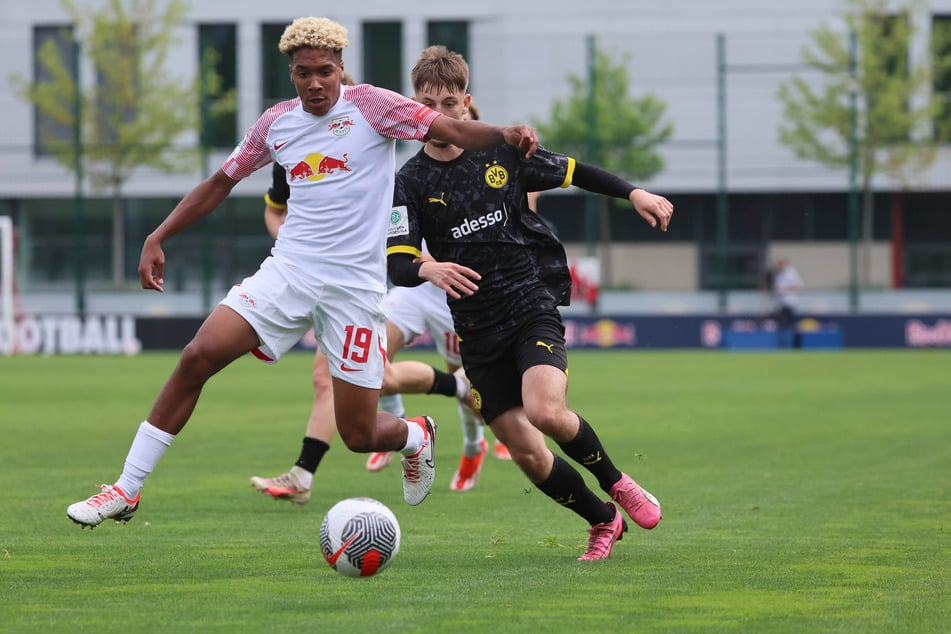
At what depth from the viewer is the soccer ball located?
20.1 feet

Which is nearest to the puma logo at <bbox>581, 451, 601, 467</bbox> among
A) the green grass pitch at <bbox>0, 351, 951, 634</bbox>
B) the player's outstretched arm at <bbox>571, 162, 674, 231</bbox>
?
the green grass pitch at <bbox>0, 351, 951, 634</bbox>

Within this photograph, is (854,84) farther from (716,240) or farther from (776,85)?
(716,240)

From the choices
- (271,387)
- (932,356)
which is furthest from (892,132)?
(271,387)

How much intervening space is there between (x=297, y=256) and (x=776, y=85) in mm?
27863

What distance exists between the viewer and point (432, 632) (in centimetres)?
516

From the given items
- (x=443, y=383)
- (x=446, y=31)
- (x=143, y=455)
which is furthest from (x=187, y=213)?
(x=446, y=31)

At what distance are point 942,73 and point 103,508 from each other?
32.6 m

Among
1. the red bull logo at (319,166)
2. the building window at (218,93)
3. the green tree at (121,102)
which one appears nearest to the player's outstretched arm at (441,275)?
the red bull logo at (319,166)

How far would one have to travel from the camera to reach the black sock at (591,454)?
270 inches

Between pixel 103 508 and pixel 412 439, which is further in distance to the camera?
pixel 412 439

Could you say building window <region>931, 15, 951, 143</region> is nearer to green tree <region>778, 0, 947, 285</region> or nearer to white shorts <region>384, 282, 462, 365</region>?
green tree <region>778, 0, 947, 285</region>

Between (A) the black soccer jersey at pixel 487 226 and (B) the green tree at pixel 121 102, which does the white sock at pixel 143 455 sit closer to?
(A) the black soccer jersey at pixel 487 226

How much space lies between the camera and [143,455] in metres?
6.70

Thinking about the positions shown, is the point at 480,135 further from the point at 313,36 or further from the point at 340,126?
the point at 313,36
